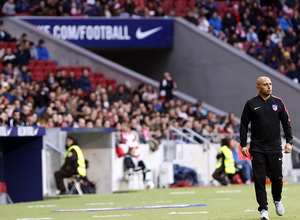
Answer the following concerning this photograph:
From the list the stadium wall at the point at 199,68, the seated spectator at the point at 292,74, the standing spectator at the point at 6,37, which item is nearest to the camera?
the standing spectator at the point at 6,37

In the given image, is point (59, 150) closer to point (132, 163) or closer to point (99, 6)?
point (132, 163)

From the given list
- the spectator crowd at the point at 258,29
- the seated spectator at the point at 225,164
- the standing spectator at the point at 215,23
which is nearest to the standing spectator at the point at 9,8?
the spectator crowd at the point at 258,29

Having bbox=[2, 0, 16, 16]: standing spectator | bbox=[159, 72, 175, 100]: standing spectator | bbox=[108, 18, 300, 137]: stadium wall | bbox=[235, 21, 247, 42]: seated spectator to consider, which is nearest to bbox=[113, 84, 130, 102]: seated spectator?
bbox=[159, 72, 175, 100]: standing spectator

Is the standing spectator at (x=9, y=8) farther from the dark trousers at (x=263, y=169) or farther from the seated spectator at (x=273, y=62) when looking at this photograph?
the dark trousers at (x=263, y=169)

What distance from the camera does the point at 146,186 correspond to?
80.4 ft

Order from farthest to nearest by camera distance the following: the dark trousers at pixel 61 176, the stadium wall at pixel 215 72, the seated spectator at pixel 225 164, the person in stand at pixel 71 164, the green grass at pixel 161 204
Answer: the stadium wall at pixel 215 72, the seated spectator at pixel 225 164, the dark trousers at pixel 61 176, the person in stand at pixel 71 164, the green grass at pixel 161 204

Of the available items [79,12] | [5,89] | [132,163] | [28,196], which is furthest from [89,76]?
[28,196]

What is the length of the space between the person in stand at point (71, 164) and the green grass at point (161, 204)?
62 cm

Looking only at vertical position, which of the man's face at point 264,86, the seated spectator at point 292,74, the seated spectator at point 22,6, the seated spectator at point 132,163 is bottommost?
the seated spectator at point 132,163

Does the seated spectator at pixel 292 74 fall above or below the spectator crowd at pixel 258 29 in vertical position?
below

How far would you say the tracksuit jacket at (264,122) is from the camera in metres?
11.9

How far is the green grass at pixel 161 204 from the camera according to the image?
43.6 feet

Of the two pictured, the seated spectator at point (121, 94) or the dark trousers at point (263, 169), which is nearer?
the dark trousers at point (263, 169)

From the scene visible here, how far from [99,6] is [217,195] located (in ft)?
54.8
